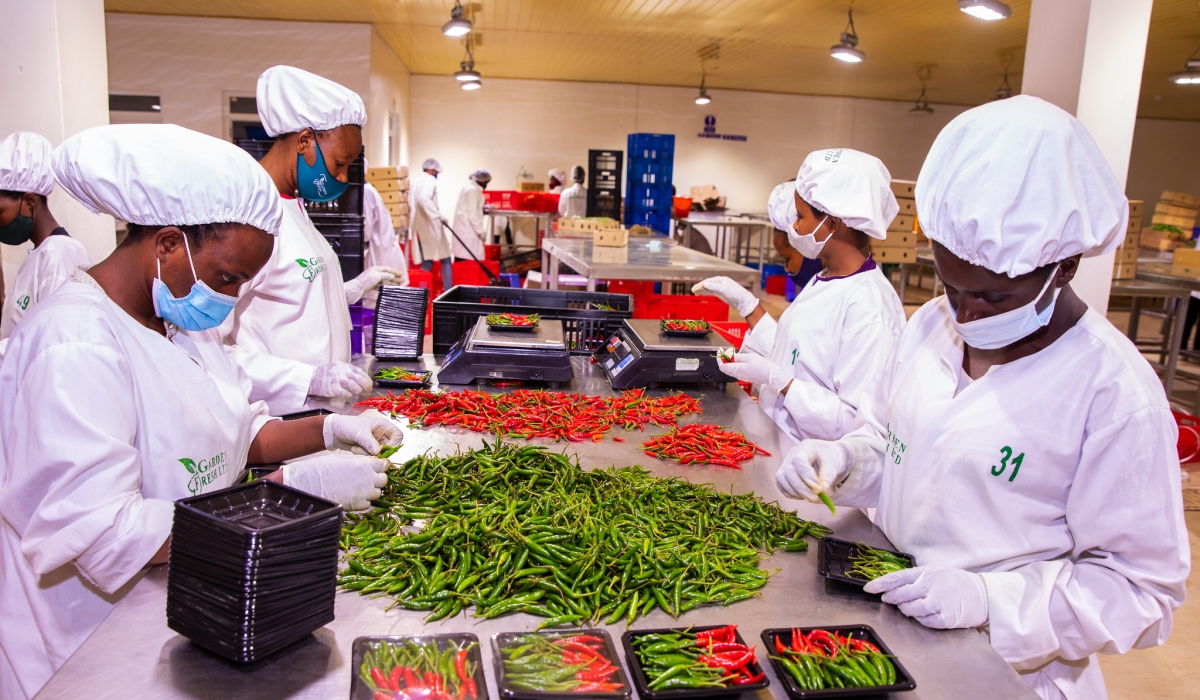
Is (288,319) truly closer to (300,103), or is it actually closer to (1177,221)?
(300,103)

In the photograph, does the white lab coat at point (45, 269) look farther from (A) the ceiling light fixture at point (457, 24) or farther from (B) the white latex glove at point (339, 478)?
(A) the ceiling light fixture at point (457, 24)

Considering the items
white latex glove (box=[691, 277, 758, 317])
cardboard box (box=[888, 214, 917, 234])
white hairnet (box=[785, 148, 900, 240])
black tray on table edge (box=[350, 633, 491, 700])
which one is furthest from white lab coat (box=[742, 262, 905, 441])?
cardboard box (box=[888, 214, 917, 234])

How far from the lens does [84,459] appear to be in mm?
1522

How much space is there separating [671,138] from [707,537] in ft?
28.0

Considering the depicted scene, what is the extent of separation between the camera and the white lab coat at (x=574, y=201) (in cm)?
1312

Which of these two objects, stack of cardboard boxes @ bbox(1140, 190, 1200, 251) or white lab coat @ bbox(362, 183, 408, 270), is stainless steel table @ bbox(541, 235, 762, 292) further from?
stack of cardboard boxes @ bbox(1140, 190, 1200, 251)

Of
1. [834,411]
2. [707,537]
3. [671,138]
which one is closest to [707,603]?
[707,537]

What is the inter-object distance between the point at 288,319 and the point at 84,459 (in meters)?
1.65

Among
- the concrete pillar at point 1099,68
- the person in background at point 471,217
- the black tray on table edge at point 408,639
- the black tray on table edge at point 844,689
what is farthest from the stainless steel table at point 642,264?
the black tray on table edge at point 408,639

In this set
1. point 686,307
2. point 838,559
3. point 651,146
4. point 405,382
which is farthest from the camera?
point 651,146

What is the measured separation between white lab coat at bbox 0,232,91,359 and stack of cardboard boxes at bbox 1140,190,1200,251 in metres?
12.6

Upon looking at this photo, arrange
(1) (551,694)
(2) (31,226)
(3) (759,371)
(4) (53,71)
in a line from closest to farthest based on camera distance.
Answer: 1. (1) (551,694)
2. (3) (759,371)
3. (2) (31,226)
4. (4) (53,71)

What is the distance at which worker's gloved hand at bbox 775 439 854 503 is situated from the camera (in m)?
1.99

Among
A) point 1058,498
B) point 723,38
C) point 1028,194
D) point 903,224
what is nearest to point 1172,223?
point 903,224
